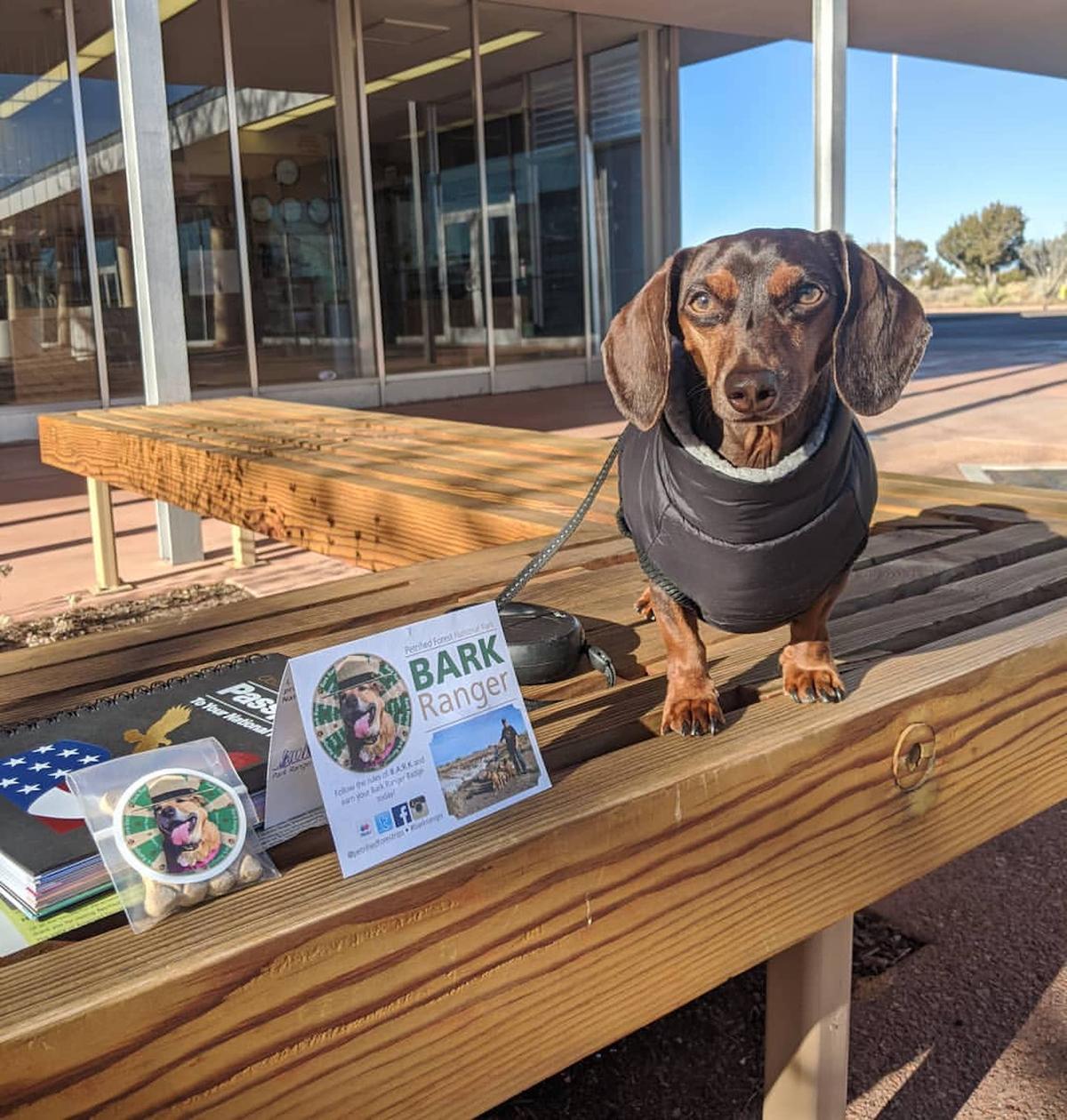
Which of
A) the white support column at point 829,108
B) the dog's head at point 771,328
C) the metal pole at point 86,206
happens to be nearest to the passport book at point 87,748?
the dog's head at point 771,328

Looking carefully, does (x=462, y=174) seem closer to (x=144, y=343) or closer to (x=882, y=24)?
(x=882, y=24)

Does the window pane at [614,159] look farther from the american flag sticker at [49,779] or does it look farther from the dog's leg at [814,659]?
Result: the american flag sticker at [49,779]

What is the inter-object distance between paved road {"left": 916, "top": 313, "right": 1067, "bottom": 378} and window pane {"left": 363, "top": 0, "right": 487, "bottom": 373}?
201 inches

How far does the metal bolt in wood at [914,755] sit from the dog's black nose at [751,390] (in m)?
0.46

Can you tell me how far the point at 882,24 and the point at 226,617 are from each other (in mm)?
12070

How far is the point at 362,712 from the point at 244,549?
4429 millimetres

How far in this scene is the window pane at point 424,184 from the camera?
1189 centimetres

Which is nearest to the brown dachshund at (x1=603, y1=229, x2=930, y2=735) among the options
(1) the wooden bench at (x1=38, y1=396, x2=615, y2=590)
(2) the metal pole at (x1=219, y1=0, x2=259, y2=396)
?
(1) the wooden bench at (x1=38, y1=396, x2=615, y2=590)

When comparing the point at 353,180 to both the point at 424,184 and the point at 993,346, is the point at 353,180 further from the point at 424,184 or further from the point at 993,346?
the point at 993,346

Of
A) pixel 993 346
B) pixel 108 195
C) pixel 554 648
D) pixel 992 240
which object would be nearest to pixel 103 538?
pixel 554 648

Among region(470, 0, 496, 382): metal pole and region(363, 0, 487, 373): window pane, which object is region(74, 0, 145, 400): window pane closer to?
region(363, 0, 487, 373): window pane

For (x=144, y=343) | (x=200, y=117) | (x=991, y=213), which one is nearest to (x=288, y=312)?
(x=200, y=117)

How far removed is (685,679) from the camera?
4.67ft

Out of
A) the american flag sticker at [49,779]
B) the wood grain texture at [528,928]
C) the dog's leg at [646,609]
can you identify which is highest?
the american flag sticker at [49,779]
